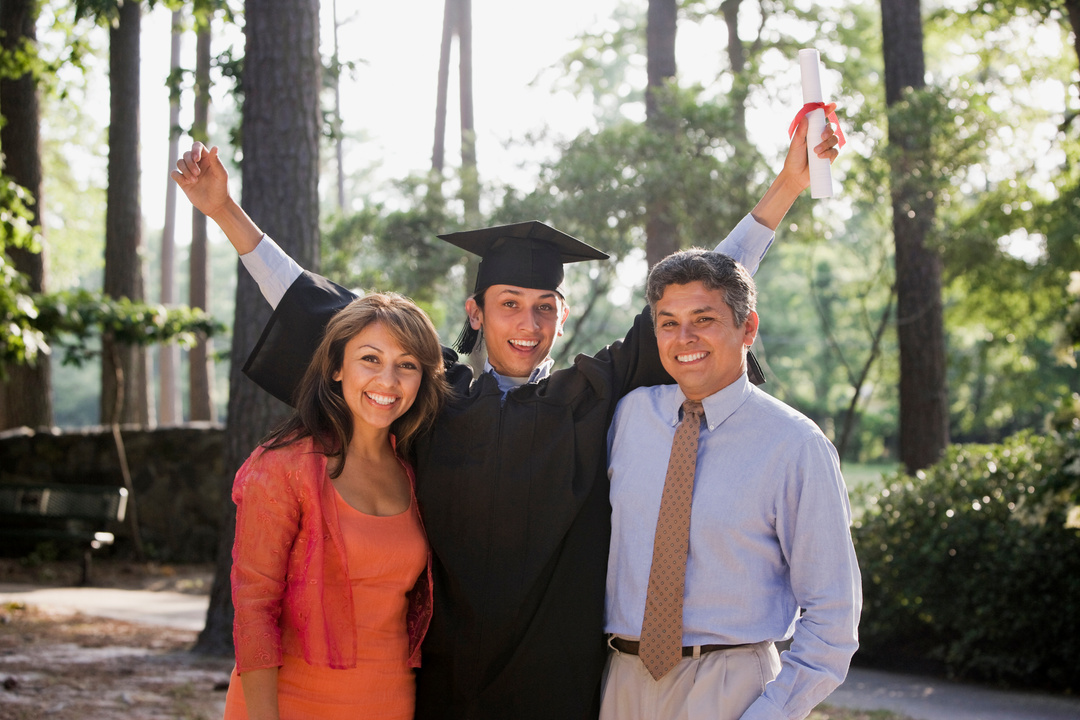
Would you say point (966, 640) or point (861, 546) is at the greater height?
point (861, 546)

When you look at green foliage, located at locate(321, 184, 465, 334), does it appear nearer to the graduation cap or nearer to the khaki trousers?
the graduation cap

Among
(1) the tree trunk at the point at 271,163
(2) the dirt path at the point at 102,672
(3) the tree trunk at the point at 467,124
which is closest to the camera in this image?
(2) the dirt path at the point at 102,672

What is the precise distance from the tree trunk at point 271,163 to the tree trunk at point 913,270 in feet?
17.9

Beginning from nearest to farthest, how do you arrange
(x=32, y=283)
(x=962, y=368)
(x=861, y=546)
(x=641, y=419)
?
(x=641, y=419)
(x=861, y=546)
(x=32, y=283)
(x=962, y=368)

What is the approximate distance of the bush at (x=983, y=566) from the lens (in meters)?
5.22

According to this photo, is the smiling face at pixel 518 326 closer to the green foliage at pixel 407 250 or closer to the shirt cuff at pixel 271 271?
the shirt cuff at pixel 271 271

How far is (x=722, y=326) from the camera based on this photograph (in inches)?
90.4

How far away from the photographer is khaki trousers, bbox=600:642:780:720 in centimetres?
215

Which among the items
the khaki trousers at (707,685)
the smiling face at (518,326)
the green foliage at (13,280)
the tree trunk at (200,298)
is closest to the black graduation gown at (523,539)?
the khaki trousers at (707,685)

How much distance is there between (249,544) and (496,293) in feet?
3.59

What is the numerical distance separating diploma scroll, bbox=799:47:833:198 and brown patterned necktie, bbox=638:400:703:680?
0.71 metres

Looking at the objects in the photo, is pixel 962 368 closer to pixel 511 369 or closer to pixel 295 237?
pixel 295 237

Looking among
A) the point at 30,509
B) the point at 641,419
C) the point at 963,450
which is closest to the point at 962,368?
the point at 963,450

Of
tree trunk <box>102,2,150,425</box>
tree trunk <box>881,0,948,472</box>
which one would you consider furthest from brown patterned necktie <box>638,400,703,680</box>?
tree trunk <box>102,2,150,425</box>
